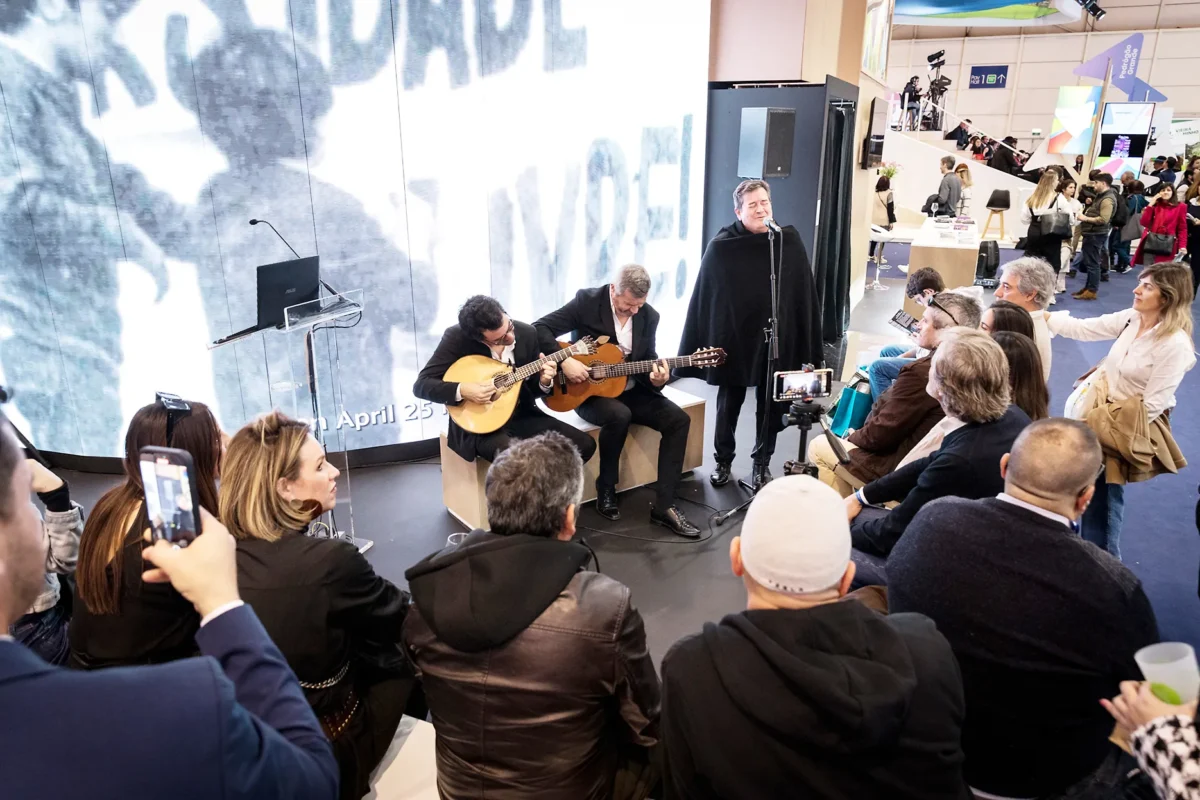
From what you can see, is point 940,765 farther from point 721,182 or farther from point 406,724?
point 721,182

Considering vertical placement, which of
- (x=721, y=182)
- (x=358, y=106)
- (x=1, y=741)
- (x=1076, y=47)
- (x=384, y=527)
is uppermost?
(x=1076, y=47)

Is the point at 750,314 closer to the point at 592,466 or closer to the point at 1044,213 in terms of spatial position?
the point at 592,466

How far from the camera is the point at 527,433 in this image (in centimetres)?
380

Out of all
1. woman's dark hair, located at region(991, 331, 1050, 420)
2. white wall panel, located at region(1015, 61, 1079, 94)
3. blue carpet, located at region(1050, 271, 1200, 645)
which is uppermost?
white wall panel, located at region(1015, 61, 1079, 94)

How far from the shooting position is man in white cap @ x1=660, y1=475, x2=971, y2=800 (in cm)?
122

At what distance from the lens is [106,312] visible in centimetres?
420

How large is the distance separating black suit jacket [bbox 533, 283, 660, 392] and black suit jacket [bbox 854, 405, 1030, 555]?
1.74m

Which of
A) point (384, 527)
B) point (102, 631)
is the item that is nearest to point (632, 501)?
point (384, 527)

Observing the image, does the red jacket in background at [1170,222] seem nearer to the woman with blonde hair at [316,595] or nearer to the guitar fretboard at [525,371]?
the guitar fretboard at [525,371]

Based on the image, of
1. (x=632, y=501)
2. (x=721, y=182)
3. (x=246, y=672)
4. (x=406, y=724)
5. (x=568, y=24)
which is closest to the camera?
(x=246, y=672)

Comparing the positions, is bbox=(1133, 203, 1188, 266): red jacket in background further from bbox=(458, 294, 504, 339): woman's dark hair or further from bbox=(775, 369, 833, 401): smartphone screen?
bbox=(458, 294, 504, 339): woman's dark hair

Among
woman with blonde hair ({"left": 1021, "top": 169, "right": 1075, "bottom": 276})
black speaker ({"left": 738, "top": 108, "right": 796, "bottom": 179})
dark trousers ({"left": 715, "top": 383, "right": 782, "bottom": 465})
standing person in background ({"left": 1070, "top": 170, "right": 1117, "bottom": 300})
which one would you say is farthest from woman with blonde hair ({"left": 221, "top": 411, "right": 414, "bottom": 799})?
standing person in background ({"left": 1070, "top": 170, "right": 1117, "bottom": 300})

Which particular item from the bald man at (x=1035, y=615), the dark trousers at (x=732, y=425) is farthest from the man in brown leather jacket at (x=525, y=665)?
the dark trousers at (x=732, y=425)

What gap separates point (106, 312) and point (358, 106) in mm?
1750
